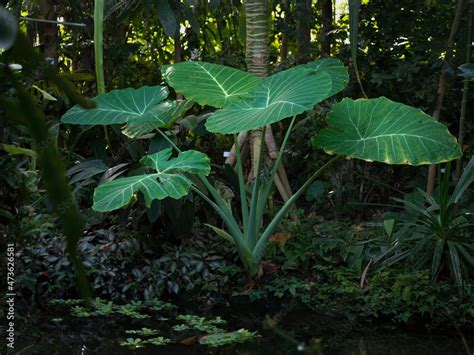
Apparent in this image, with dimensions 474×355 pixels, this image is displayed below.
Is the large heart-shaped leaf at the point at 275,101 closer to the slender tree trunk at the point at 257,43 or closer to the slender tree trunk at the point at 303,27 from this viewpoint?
the slender tree trunk at the point at 257,43

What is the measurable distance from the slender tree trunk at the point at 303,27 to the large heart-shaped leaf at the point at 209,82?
114 cm

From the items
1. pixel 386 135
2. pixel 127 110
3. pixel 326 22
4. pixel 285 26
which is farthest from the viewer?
pixel 326 22

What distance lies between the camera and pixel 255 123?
10.5 feet

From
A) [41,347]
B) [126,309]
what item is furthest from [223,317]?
[41,347]

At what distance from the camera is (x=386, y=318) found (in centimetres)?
336

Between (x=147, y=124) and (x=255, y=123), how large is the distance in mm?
981

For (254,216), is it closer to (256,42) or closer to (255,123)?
(255,123)

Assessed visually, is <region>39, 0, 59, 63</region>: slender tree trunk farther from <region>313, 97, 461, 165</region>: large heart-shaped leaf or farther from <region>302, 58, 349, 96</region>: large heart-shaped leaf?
<region>313, 97, 461, 165</region>: large heart-shaped leaf

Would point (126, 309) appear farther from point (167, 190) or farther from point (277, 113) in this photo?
point (277, 113)

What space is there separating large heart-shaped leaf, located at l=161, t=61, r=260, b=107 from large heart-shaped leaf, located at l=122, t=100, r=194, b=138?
15 cm

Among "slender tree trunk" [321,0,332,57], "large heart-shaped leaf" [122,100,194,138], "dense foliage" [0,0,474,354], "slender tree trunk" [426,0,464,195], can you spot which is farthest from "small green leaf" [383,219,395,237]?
"slender tree trunk" [321,0,332,57]

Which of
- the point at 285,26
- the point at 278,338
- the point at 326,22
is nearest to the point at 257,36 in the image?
the point at 285,26

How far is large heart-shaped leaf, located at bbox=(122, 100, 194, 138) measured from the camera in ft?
12.8

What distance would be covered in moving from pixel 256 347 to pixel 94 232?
1.61 metres
